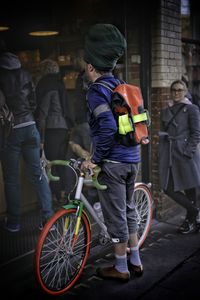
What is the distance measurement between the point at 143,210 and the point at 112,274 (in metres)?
1.11

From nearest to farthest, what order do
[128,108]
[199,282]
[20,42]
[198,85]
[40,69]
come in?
[128,108] → [199,282] → [20,42] → [40,69] → [198,85]

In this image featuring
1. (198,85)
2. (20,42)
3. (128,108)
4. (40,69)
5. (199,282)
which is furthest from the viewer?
(198,85)

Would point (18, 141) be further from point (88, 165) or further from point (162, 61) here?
point (162, 61)

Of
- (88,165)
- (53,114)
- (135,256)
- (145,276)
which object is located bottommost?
(145,276)

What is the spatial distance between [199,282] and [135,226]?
0.77 metres

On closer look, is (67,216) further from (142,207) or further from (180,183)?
(180,183)

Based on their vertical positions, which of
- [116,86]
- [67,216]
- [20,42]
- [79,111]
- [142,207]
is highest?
[20,42]

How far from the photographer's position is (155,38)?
5.83m

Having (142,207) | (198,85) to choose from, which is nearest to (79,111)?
(142,207)

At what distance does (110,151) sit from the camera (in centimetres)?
402

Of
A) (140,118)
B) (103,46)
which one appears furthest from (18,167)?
(103,46)

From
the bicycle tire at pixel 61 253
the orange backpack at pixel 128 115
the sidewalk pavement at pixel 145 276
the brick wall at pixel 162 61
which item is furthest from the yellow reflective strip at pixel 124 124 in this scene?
the brick wall at pixel 162 61

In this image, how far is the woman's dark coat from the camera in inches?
211

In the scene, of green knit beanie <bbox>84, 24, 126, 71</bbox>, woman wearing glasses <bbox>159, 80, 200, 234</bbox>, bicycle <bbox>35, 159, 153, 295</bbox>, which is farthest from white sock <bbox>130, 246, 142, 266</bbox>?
green knit beanie <bbox>84, 24, 126, 71</bbox>
